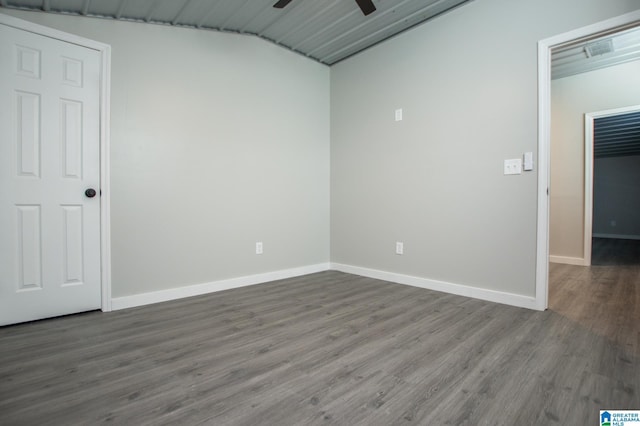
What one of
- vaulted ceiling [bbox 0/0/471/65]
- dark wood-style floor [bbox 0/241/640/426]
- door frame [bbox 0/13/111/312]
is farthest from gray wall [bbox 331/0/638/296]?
door frame [bbox 0/13/111/312]

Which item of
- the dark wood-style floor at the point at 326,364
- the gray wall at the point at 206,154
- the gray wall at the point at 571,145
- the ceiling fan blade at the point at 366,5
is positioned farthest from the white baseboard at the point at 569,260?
the ceiling fan blade at the point at 366,5

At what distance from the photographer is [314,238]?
397cm

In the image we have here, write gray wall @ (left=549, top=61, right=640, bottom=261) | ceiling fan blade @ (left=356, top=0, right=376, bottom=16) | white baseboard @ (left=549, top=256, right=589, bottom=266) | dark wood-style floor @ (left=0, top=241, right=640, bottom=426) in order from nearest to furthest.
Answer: dark wood-style floor @ (left=0, top=241, right=640, bottom=426)
ceiling fan blade @ (left=356, top=0, right=376, bottom=16)
gray wall @ (left=549, top=61, right=640, bottom=261)
white baseboard @ (left=549, top=256, right=589, bottom=266)

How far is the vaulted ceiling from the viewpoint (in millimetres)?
2391

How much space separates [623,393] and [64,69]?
390 centimetres

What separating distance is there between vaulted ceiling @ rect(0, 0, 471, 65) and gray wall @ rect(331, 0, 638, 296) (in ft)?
0.79

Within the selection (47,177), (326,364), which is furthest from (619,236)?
(47,177)

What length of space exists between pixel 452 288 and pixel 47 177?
138 inches

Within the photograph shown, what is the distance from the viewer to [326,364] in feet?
5.36

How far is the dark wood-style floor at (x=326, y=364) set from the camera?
49.5 inches

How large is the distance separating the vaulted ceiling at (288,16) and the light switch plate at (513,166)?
5.07ft

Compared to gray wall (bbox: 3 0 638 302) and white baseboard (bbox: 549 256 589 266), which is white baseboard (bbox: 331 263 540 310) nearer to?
gray wall (bbox: 3 0 638 302)

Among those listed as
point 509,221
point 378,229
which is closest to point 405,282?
point 378,229

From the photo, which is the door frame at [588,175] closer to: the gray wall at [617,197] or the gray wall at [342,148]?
the gray wall at [342,148]
